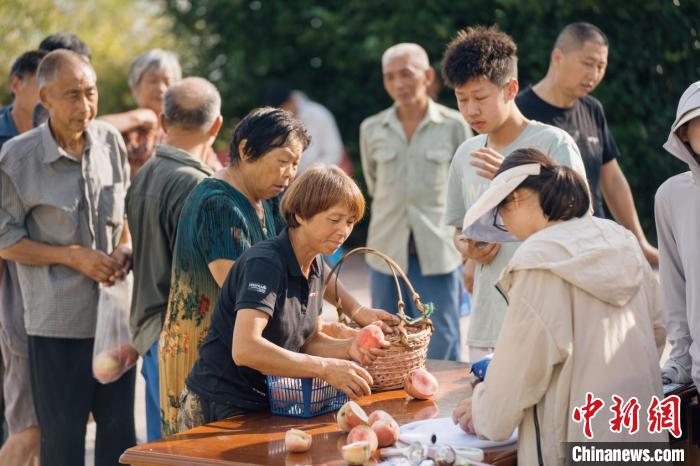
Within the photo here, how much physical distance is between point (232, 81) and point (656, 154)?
506 centimetres

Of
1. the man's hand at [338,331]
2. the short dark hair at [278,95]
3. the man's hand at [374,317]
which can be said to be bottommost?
the man's hand at [338,331]

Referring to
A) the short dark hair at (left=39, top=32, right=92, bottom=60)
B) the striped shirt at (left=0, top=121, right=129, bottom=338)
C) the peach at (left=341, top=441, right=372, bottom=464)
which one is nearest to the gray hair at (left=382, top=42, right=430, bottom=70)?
the short dark hair at (left=39, top=32, right=92, bottom=60)

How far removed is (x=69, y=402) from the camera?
4980mm

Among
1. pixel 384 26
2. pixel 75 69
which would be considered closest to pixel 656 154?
pixel 384 26

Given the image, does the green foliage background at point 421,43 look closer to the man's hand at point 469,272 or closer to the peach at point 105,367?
the man's hand at point 469,272

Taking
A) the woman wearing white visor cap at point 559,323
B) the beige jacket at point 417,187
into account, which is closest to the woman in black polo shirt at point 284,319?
the woman wearing white visor cap at point 559,323

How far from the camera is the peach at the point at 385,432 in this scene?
323 centimetres

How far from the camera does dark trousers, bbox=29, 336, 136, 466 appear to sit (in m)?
4.95

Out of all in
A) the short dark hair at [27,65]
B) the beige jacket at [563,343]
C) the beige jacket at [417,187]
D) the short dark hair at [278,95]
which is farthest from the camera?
the short dark hair at [278,95]

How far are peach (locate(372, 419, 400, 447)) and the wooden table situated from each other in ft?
0.46

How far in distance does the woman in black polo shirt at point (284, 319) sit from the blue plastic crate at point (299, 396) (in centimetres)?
8

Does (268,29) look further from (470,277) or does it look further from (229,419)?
(229,419)

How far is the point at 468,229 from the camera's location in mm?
3633

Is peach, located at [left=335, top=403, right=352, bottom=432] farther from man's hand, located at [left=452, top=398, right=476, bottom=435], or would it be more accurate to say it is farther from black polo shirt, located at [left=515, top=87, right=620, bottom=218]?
black polo shirt, located at [left=515, top=87, right=620, bottom=218]
